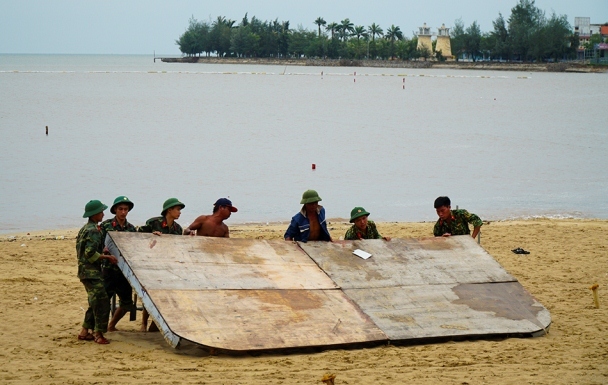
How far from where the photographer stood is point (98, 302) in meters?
9.40

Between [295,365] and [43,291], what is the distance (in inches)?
207

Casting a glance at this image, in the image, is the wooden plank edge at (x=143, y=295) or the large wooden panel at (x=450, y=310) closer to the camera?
the wooden plank edge at (x=143, y=295)

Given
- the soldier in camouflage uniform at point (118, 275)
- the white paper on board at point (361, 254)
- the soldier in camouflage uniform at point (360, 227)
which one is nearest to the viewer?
the soldier in camouflage uniform at point (118, 275)

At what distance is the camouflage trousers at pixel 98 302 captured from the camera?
369 inches

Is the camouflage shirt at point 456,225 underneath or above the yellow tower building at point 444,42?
underneath

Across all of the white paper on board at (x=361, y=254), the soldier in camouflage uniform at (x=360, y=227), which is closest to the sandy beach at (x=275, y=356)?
the white paper on board at (x=361, y=254)

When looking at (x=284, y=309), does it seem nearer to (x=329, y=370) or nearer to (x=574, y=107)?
(x=329, y=370)

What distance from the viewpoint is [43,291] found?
12.4m

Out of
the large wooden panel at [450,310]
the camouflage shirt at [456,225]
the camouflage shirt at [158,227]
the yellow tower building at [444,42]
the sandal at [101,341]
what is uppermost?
the yellow tower building at [444,42]

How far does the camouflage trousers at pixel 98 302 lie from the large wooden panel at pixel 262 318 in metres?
0.72

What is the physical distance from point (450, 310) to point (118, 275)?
3.67 metres

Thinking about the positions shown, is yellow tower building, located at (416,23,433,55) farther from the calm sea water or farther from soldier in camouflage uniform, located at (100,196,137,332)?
soldier in camouflage uniform, located at (100,196,137,332)

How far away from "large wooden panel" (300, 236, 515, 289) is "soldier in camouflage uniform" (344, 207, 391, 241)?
1.13 ft

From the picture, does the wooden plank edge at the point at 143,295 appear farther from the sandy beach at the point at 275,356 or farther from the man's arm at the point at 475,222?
the man's arm at the point at 475,222
